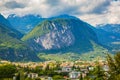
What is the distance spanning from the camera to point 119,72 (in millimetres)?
45125

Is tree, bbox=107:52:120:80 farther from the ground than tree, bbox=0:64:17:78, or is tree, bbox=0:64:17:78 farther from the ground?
tree, bbox=0:64:17:78

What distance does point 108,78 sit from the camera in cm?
4938

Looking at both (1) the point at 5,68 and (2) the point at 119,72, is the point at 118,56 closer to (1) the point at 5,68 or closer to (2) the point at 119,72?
Answer: (2) the point at 119,72

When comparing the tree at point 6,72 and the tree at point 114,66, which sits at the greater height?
the tree at point 6,72

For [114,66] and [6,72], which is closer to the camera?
[114,66]

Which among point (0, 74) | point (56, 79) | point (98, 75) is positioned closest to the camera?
point (98, 75)

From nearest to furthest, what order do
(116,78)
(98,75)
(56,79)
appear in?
(116,78) → (98,75) → (56,79)

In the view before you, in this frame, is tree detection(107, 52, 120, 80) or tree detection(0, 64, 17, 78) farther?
tree detection(0, 64, 17, 78)

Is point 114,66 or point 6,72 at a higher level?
point 6,72

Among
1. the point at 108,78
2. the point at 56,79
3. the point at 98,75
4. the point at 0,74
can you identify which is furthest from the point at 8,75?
the point at 108,78

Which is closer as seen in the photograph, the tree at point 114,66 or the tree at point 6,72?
the tree at point 114,66

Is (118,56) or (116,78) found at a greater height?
(118,56)

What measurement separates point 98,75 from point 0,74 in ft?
310

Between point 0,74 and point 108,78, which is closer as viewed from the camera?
Result: point 108,78
